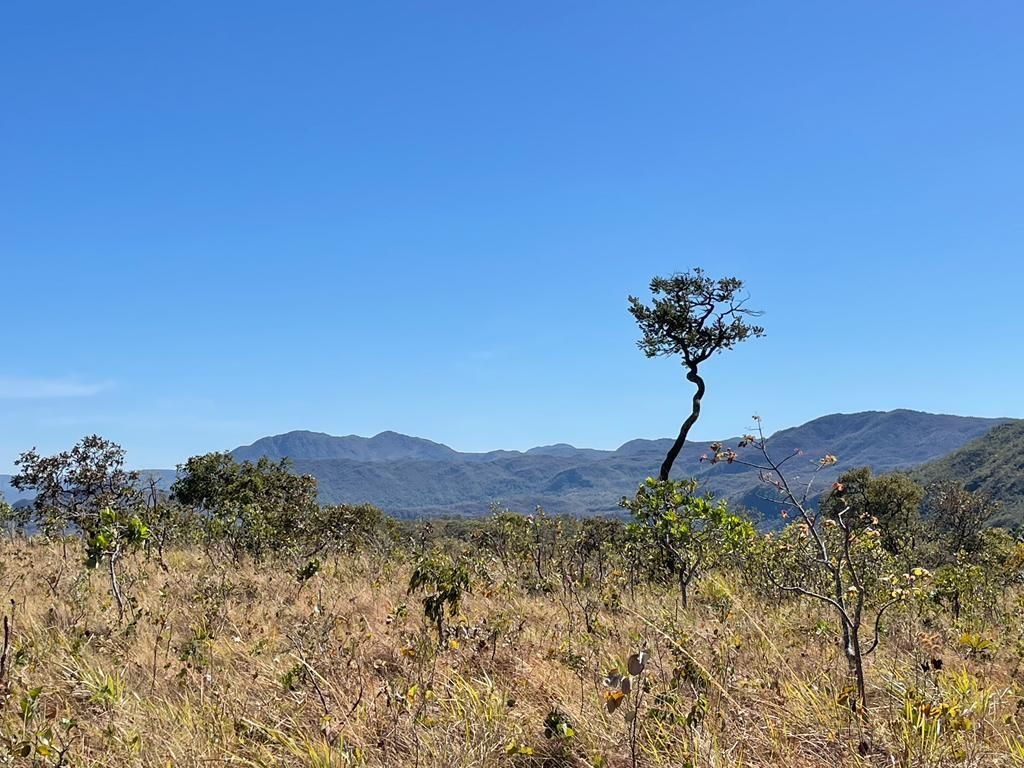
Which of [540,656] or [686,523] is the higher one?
[686,523]

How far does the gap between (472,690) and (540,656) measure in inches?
53.6

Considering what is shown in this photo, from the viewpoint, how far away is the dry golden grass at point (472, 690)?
3740 millimetres

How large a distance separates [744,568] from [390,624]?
5880 mm

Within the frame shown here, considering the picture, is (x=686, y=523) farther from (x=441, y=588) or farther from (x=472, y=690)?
(x=472, y=690)

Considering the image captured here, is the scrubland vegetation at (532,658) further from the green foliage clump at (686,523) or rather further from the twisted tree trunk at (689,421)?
the twisted tree trunk at (689,421)

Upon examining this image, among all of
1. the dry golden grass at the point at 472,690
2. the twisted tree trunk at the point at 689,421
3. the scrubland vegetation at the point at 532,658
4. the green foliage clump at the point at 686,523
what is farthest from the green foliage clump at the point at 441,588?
the twisted tree trunk at the point at 689,421

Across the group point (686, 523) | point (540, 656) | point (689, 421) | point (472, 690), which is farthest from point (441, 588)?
point (689, 421)

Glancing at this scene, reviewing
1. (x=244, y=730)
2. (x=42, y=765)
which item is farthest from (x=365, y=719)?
(x=42, y=765)

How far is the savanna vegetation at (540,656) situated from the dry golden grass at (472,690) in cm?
3

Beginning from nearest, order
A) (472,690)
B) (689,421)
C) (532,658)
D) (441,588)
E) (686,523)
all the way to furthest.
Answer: (472,690)
(532,658)
(441,588)
(686,523)
(689,421)

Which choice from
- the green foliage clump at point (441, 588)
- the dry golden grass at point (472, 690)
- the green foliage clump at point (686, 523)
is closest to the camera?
the dry golden grass at point (472, 690)

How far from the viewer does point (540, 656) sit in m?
5.83

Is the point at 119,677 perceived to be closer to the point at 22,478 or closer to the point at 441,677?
the point at 441,677

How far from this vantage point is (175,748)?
387 centimetres
